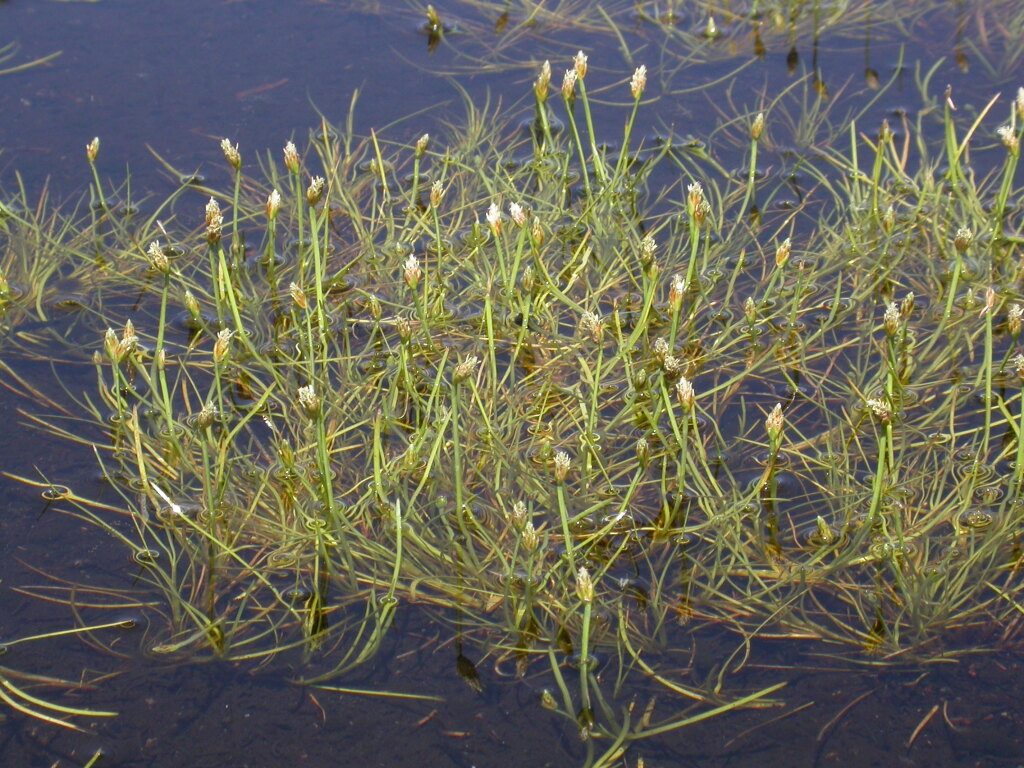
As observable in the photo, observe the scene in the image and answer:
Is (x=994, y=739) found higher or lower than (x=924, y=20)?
lower

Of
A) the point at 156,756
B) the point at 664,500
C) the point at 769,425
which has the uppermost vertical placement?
the point at 769,425

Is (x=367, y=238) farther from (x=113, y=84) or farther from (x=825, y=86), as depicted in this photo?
(x=825, y=86)

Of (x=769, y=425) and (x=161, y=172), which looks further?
(x=161, y=172)

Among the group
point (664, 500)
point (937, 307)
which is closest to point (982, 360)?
point (937, 307)

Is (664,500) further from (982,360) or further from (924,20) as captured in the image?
(924,20)

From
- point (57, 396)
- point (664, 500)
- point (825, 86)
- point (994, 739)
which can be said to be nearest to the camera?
point (994, 739)

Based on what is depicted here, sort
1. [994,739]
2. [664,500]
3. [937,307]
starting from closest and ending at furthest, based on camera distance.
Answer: [994,739] → [664,500] → [937,307]

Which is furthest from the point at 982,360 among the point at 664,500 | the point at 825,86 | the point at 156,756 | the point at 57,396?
the point at 57,396
